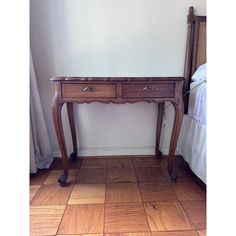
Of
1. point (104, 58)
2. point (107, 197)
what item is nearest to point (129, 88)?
point (104, 58)

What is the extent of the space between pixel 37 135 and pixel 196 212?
45.8 inches

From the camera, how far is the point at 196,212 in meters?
1.13

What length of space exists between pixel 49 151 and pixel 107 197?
69 centimetres

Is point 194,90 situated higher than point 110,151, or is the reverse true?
point 194,90

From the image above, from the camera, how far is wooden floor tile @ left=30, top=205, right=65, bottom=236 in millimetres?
982

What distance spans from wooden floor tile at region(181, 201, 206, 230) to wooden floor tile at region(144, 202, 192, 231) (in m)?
0.03

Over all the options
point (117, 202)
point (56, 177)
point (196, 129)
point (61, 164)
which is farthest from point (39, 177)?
point (196, 129)

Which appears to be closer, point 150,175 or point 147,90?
point 147,90

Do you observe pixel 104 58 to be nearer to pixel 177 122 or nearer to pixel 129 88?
pixel 129 88

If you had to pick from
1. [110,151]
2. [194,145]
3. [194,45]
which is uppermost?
[194,45]

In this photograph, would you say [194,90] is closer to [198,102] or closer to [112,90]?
[198,102]

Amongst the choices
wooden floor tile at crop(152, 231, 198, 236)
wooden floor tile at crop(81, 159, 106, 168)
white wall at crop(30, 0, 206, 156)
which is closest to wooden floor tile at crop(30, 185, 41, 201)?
wooden floor tile at crop(81, 159, 106, 168)

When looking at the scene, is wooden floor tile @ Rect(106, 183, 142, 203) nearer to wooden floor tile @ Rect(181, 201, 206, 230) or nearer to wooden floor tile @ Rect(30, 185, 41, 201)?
wooden floor tile @ Rect(181, 201, 206, 230)
